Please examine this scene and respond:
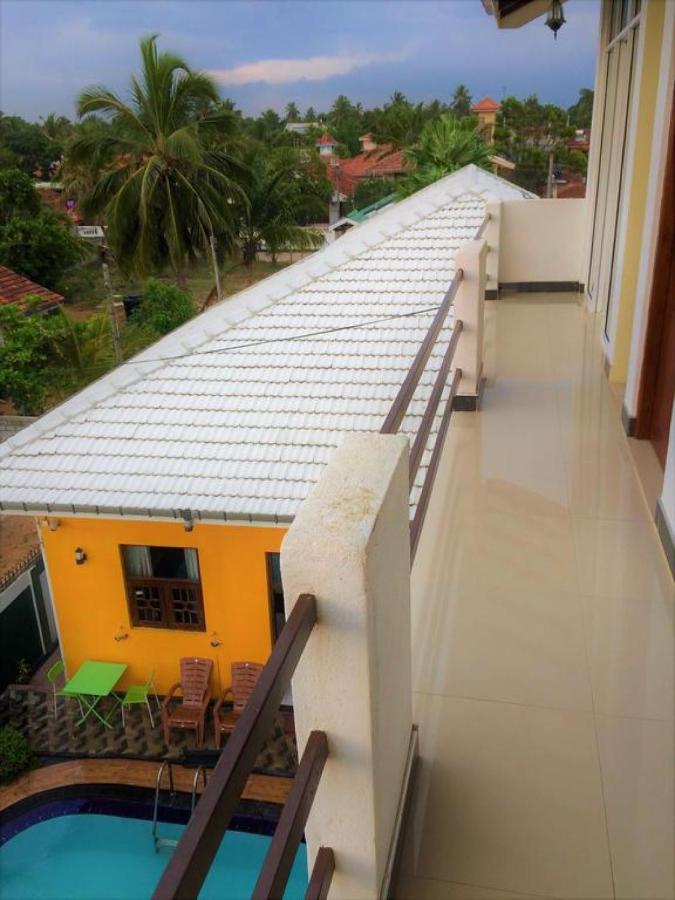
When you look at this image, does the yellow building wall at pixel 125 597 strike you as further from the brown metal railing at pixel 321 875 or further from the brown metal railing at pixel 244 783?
the brown metal railing at pixel 244 783

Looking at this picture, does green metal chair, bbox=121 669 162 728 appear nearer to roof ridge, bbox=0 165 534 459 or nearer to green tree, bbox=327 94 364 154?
roof ridge, bbox=0 165 534 459

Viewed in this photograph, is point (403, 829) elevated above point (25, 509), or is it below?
above

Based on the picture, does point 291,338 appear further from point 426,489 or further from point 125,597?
point 426,489

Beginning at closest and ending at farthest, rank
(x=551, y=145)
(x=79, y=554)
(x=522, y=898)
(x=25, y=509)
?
(x=522, y=898) < (x=25, y=509) < (x=79, y=554) < (x=551, y=145)

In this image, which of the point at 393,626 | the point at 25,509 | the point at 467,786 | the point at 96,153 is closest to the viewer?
the point at 393,626

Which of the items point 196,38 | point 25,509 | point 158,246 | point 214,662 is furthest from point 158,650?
point 196,38

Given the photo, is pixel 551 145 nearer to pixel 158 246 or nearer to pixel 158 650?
pixel 158 246

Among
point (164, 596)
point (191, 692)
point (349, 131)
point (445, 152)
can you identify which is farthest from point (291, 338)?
point (349, 131)
